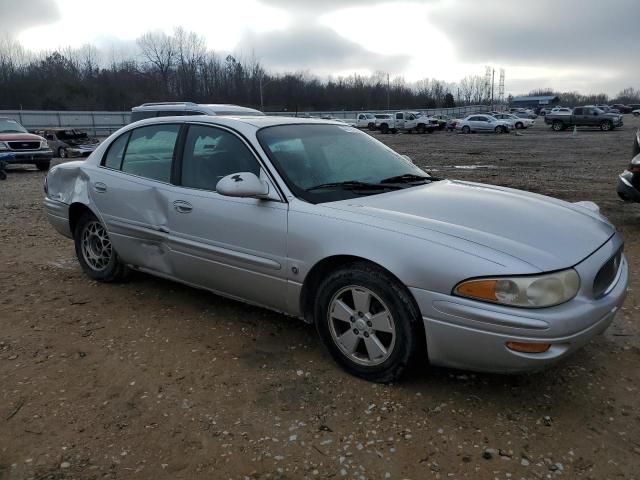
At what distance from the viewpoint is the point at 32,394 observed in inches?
121

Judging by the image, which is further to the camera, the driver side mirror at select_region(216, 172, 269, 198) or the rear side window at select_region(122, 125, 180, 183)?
the rear side window at select_region(122, 125, 180, 183)

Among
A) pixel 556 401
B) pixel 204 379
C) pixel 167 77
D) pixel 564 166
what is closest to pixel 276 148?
pixel 204 379

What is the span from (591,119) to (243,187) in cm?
3992

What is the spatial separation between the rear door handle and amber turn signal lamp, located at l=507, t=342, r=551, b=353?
3.49m

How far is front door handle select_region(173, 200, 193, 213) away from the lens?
3798 mm

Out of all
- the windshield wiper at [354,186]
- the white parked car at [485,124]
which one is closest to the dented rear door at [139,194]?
the windshield wiper at [354,186]

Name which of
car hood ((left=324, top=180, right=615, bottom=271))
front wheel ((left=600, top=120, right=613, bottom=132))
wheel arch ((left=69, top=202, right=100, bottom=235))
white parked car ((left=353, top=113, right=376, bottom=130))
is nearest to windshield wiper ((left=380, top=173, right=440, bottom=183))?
car hood ((left=324, top=180, right=615, bottom=271))

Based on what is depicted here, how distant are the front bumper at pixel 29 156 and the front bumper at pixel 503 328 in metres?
17.1

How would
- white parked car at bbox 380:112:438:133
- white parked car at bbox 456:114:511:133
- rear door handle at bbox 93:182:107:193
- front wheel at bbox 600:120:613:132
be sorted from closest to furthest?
rear door handle at bbox 93:182:107:193, front wheel at bbox 600:120:613:132, white parked car at bbox 456:114:511:133, white parked car at bbox 380:112:438:133

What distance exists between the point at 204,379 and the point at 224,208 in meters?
1.12

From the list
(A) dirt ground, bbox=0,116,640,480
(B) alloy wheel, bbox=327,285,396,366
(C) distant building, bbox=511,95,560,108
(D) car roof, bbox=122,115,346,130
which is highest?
(C) distant building, bbox=511,95,560,108

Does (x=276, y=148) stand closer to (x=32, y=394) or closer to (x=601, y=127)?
(x=32, y=394)

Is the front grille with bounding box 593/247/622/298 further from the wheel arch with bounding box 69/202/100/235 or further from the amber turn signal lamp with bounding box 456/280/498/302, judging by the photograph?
the wheel arch with bounding box 69/202/100/235

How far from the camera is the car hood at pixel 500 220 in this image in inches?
107
